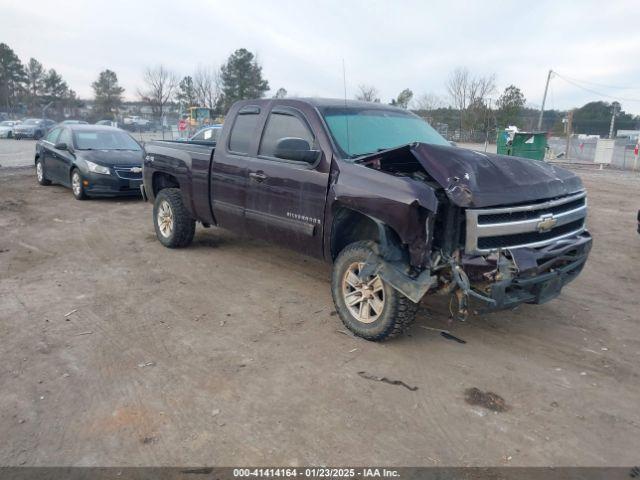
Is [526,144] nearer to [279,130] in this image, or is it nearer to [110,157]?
[110,157]

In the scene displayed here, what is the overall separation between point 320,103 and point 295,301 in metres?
2.03

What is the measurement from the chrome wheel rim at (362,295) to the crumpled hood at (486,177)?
0.96 metres

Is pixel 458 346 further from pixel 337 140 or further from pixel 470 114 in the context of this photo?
pixel 470 114

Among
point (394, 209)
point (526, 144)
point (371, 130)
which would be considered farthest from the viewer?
point (526, 144)

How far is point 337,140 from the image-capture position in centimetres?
461

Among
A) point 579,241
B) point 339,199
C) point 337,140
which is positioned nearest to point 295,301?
point 339,199

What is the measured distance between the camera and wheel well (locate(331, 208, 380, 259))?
4.42m

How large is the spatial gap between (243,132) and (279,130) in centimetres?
62

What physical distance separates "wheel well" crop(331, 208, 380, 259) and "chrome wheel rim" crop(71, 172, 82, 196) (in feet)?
26.3

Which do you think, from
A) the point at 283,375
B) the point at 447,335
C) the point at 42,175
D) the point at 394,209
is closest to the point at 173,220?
the point at 283,375

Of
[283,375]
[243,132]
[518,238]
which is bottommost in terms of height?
[283,375]

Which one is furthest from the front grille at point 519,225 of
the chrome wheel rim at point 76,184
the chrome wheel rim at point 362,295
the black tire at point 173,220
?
the chrome wheel rim at point 76,184

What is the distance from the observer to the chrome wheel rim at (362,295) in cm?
414

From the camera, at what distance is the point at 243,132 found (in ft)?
18.4
